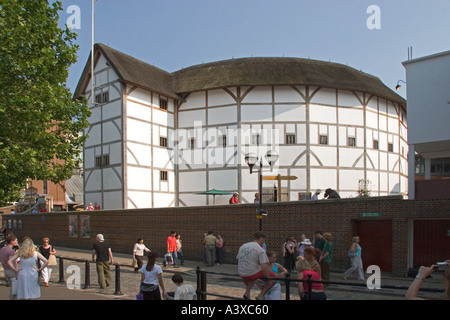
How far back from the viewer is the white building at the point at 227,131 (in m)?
29.2

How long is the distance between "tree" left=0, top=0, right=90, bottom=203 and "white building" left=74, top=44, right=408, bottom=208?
10.7m

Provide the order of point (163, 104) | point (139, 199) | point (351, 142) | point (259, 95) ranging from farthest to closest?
point (163, 104) < point (351, 142) < point (259, 95) < point (139, 199)

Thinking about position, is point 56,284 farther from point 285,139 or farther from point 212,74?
point 212,74

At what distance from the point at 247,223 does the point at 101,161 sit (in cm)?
1369

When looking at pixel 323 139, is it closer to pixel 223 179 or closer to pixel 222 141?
pixel 222 141

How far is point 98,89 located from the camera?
3109cm

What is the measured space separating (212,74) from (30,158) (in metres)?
18.2

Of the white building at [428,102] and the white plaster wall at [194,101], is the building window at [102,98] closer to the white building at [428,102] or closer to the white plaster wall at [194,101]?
the white plaster wall at [194,101]

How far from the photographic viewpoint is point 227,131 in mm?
30484

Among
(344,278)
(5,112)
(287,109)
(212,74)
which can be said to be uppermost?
(212,74)

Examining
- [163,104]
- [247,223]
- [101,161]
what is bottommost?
[247,223]

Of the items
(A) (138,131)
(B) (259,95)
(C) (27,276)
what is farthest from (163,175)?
(C) (27,276)

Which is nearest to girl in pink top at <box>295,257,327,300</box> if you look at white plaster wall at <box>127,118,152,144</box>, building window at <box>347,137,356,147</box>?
white plaster wall at <box>127,118,152,144</box>
